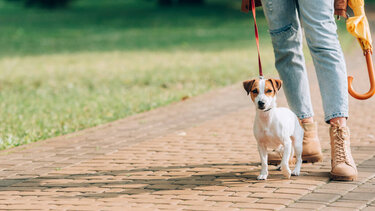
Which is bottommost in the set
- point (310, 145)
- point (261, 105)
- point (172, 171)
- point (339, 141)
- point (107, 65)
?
point (107, 65)

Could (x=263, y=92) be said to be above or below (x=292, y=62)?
below

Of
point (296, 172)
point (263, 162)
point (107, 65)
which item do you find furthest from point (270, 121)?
point (107, 65)

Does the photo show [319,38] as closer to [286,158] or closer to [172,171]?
[286,158]

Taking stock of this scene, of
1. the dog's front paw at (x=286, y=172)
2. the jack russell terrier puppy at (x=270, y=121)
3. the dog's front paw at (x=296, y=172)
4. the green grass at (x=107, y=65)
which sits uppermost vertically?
the jack russell terrier puppy at (x=270, y=121)

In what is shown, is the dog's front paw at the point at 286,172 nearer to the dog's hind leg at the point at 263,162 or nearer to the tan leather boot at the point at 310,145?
the dog's hind leg at the point at 263,162

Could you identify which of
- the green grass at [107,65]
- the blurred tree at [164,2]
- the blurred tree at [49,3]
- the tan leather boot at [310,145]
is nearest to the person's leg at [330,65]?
the tan leather boot at [310,145]

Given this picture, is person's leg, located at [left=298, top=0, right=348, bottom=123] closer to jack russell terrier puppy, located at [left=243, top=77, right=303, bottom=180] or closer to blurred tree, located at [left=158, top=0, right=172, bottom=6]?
jack russell terrier puppy, located at [left=243, top=77, right=303, bottom=180]

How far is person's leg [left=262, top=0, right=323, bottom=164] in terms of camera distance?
16.2 ft

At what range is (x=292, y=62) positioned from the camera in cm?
508

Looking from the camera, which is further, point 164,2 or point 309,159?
point 164,2

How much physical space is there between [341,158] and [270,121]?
0.54 meters

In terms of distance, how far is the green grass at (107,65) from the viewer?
29.0 feet

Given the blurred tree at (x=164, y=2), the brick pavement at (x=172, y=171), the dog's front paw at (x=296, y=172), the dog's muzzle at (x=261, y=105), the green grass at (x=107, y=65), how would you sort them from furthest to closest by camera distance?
the blurred tree at (x=164, y=2), the green grass at (x=107, y=65), the dog's front paw at (x=296, y=172), the dog's muzzle at (x=261, y=105), the brick pavement at (x=172, y=171)

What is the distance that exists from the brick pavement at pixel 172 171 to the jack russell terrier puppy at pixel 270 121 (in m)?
0.18
